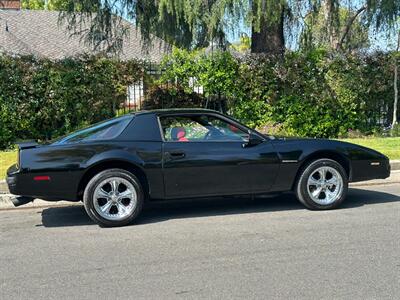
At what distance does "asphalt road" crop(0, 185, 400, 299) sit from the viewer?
4.58m

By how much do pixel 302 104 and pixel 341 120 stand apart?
1.25 metres

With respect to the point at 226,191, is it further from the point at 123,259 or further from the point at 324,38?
the point at 324,38

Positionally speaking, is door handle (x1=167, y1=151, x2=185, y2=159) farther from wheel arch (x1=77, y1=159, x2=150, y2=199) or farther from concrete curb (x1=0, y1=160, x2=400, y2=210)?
concrete curb (x1=0, y1=160, x2=400, y2=210)

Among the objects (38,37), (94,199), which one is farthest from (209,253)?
(38,37)

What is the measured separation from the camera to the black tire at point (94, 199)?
666cm

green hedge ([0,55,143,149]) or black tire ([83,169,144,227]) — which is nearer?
black tire ([83,169,144,227])

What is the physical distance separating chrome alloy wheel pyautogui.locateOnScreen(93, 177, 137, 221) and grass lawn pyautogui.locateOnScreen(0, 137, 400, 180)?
11.7ft

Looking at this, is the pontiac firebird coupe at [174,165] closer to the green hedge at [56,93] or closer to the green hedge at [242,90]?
the green hedge at [56,93]

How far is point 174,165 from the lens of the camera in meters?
6.88

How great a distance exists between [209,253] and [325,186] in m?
2.49

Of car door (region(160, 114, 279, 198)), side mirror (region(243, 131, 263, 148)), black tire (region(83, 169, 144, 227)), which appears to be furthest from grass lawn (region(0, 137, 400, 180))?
side mirror (region(243, 131, 263, 148))

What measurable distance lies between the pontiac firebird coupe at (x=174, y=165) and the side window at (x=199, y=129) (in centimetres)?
1

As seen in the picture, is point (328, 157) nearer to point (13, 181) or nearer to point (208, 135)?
point (208, 135)

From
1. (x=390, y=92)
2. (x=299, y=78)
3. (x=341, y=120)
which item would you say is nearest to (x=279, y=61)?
(x=299, y=78)
